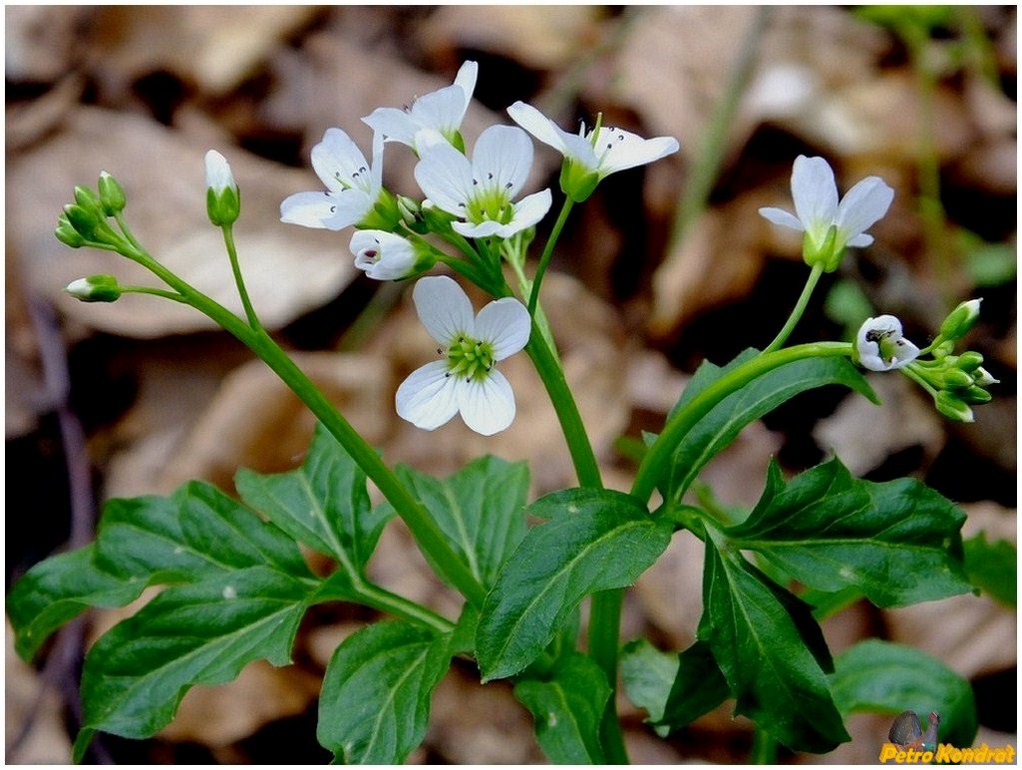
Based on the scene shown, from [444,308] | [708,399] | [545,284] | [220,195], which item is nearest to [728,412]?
[708,399]

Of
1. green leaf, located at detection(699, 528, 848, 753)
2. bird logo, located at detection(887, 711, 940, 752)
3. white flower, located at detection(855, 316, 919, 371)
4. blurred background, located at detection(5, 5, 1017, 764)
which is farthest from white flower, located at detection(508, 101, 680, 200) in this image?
bird logo, located at detection(887, 711, 940, 752)

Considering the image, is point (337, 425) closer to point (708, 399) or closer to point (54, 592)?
point (708, 399)

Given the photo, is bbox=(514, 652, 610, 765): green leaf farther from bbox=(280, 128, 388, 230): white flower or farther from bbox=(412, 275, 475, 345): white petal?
bbox=(280, 128, 388, 230): white flower

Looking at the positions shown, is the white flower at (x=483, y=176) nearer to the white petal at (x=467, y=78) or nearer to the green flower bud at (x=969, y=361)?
the white petal at (x=467, y=78)

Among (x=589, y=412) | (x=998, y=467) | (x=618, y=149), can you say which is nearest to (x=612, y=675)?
(x=618, y=149)

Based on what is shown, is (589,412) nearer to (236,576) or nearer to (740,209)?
(740,209)

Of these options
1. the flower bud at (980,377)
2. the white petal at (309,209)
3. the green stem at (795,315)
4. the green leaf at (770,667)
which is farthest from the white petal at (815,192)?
the white petal at (309,209)
